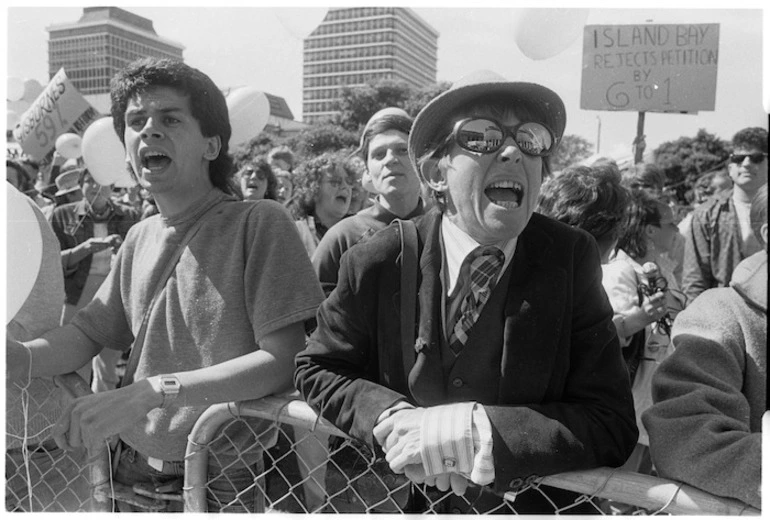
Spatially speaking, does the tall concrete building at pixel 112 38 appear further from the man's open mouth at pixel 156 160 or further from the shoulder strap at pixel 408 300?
the shoulder strap at pixel 408 300

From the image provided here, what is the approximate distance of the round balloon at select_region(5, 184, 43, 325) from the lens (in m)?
1.83

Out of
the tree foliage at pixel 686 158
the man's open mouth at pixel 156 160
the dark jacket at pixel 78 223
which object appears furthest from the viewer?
the tree foliage at pixel 686 158

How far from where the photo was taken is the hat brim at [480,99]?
1398 millimetres

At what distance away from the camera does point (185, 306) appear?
1.77 metres

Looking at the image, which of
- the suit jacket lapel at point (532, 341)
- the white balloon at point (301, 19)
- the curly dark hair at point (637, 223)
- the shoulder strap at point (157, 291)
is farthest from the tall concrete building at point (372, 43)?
the curly dark hair at point (637, 223)

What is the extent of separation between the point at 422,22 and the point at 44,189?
5.61m

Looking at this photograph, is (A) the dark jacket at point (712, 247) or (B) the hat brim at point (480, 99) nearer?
(B) the hat brim at point (480, 99)

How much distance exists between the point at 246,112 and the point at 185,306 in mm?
2191

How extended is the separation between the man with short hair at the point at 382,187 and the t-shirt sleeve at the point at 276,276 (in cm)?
88

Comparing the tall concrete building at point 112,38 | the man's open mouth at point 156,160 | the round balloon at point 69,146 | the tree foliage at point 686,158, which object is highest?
the tree foliage at point 686,158

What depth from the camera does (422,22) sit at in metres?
2.07

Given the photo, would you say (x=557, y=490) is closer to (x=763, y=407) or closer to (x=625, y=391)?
(x=625, y=391)

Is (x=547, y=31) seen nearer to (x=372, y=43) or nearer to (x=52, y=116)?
(x=372, y=43)

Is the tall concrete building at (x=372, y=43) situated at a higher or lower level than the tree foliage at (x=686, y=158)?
lower
